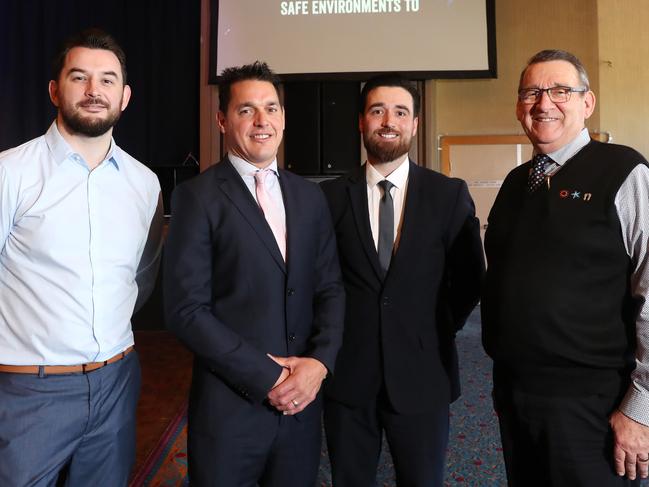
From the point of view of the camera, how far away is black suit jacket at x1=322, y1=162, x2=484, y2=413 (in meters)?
1.57

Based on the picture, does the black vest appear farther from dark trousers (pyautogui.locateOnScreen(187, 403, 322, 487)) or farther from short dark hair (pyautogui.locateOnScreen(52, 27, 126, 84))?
short dark hair (pyautogui.locateOnScreen(52, 27, 126, 84))

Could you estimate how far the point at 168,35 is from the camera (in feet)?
22.6

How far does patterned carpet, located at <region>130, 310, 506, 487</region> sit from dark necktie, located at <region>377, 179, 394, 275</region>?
1.27 m

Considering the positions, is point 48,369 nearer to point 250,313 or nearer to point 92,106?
point 250,313

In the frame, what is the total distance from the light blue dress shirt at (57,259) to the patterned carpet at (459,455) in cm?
128

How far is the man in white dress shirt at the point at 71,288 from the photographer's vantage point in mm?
1367

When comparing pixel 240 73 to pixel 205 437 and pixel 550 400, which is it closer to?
pixel 205 437

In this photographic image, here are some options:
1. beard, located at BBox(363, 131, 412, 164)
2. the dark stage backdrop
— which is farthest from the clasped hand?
the dark stage backdrop

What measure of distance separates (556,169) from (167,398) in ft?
9.72

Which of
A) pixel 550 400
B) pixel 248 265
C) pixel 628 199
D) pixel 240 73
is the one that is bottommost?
pixel 550 400

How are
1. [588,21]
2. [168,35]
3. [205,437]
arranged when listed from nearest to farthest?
[205,437]
[588,21]
[168,35]

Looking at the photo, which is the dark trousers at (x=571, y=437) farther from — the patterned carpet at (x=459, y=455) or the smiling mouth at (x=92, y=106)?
the smiling mouth at (x=92, y=106)

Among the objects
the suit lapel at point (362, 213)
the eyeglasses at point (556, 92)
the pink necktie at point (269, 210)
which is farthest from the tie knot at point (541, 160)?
the pink necktie at point (269, 210)

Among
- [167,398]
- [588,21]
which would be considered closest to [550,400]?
[167,398]
